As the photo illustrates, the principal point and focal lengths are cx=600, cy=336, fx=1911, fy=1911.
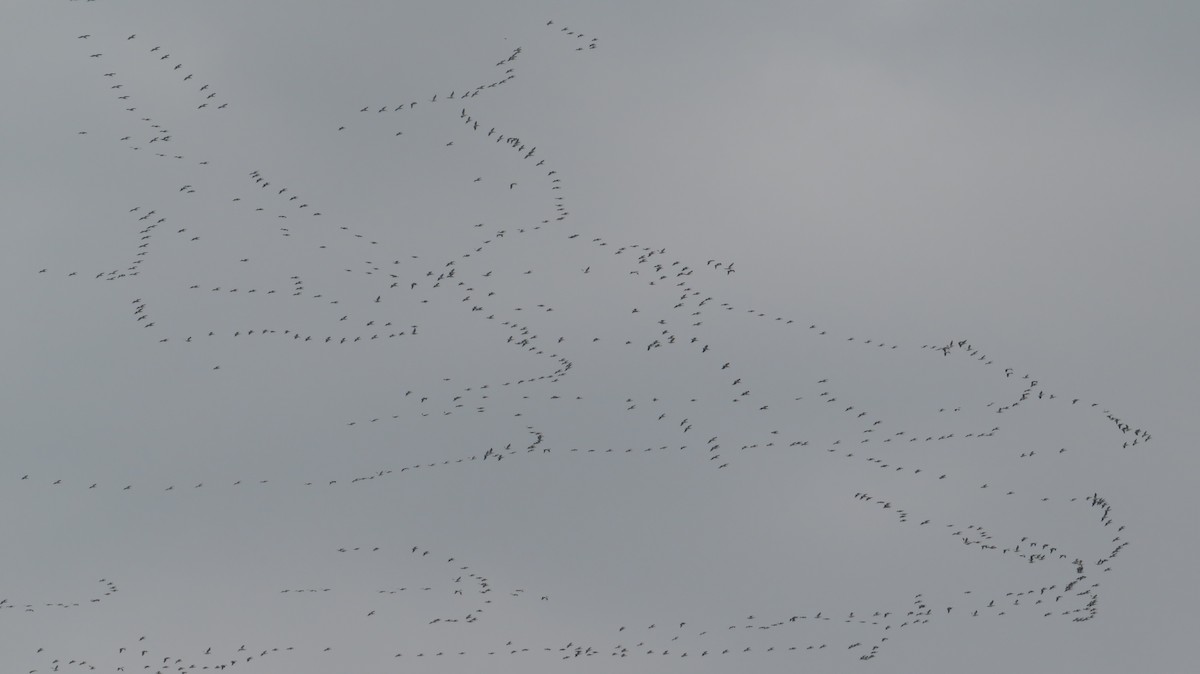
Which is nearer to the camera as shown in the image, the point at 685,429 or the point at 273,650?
the point at 273,650

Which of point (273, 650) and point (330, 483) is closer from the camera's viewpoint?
point (273, 650)

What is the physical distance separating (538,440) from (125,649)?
85.9ft

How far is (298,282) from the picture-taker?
112 meters

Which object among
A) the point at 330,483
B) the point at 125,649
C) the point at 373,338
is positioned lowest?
the point at 125,649

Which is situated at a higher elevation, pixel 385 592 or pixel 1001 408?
pixel 1001 408

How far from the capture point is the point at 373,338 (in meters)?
113

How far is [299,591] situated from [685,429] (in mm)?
24638

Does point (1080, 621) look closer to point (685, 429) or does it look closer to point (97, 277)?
point (685, 429)

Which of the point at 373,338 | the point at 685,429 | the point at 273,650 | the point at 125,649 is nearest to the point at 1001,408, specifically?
the point at 685,429

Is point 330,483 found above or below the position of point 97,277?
below

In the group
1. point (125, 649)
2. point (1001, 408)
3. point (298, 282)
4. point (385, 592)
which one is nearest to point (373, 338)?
point (298, 282)

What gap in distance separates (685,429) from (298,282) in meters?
24.5

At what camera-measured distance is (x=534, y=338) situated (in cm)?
11150

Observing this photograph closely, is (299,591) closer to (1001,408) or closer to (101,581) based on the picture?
(101,581)
